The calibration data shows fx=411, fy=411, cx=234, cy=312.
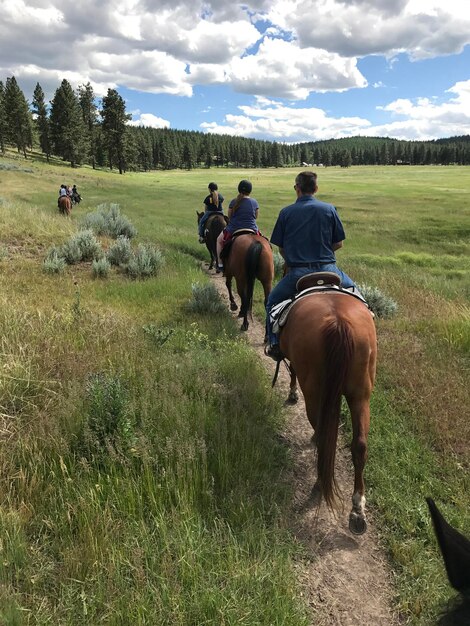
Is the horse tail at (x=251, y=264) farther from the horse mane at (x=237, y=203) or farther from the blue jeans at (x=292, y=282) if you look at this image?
the blue jeans at (x=292, y=282)

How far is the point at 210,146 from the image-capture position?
153 m

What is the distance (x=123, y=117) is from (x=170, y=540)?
77.7 m

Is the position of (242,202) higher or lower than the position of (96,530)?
higher

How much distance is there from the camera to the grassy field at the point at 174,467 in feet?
8.85

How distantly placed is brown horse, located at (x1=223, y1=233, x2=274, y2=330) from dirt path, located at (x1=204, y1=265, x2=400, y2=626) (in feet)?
15.1

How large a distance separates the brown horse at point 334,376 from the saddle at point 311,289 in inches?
16.6

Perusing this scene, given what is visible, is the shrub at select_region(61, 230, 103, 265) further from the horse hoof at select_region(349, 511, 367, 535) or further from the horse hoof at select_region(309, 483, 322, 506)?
the horse hoof at select_region(349, 511, 367, 535)

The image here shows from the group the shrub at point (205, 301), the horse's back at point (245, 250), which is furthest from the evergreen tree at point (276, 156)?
the horse's back at point (245, 250)

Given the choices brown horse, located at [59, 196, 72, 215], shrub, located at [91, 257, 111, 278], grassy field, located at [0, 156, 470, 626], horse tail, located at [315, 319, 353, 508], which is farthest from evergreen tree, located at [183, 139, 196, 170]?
horse tail, located at [315, 319, 353, 508]

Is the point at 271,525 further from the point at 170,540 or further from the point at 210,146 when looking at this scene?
the point at 210,146

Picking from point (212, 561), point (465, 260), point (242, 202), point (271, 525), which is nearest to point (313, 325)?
point (271, 525)

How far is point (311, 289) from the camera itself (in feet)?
14.8

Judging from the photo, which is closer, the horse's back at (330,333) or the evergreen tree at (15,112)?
the horse's back at (330,333)

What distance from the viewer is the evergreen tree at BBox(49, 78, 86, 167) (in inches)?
2707
